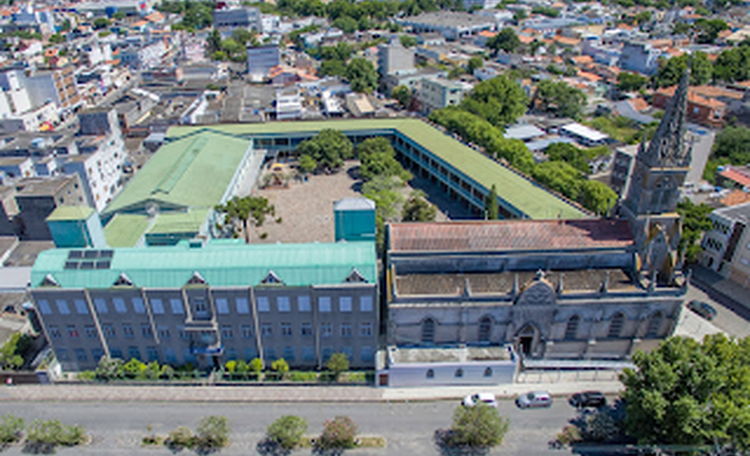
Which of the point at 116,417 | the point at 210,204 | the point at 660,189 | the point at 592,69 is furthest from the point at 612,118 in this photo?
the point at 116,417

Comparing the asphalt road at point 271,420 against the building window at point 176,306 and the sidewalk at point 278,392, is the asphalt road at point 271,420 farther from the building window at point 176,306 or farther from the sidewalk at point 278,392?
the building window at point 176,306

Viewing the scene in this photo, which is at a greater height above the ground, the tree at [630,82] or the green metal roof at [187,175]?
the green metal roof at [187,175]

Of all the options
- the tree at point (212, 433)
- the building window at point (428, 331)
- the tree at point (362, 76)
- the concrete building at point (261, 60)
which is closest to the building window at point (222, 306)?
the tree at point (212, 433)

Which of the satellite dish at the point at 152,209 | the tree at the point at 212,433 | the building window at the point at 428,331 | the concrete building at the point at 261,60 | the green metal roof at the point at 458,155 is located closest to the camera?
the tree at the point at 212,433

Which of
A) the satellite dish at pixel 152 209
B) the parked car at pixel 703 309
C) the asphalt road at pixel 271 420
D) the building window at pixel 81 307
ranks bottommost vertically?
the asphalt road at pixel 271 420

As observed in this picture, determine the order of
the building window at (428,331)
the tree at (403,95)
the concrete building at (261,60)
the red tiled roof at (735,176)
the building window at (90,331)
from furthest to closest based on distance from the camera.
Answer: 1. the concrete building at (261,60)
2. the tree at (403,95)
3. the red tiled roof at (735,176)
4. the building window at (90,331)
5. the building window at (428,331)

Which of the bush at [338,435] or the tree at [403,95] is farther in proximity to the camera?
the tree at [403,95]

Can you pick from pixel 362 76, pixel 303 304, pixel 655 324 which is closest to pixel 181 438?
pixel 303 304
